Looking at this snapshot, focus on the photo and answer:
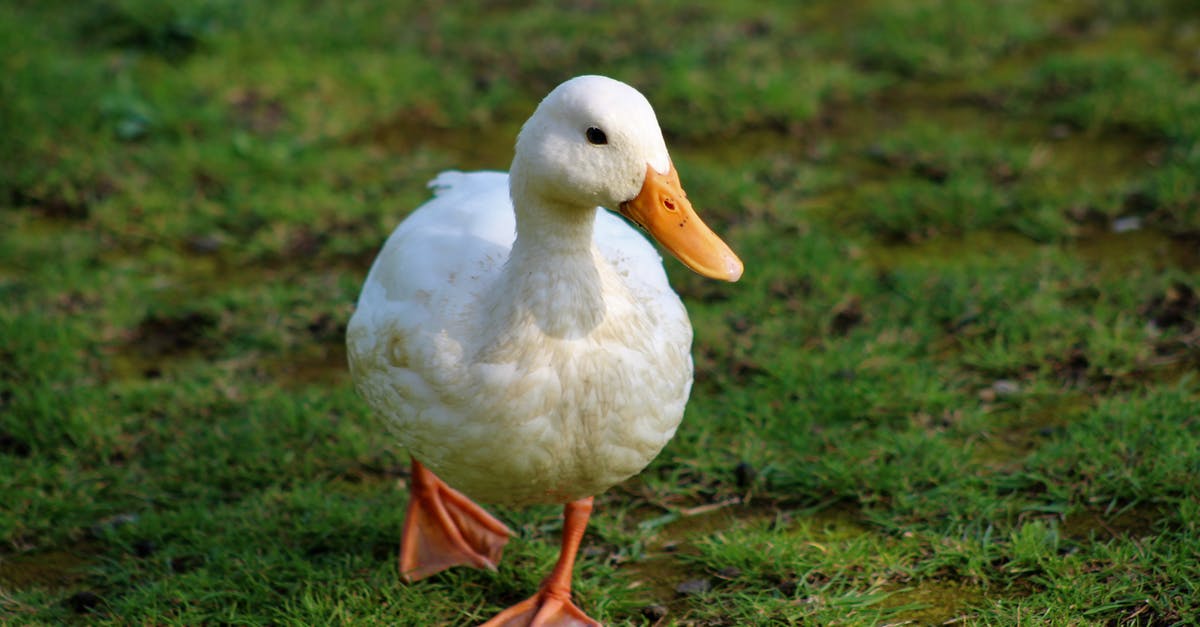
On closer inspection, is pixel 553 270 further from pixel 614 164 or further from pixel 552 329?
pixel 614 164

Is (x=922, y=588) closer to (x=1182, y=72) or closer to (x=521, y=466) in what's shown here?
(x=521, y=466)

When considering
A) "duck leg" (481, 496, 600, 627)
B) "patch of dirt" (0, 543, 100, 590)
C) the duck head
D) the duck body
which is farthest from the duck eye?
"patch of dirt" (0, 543, 100, 590)

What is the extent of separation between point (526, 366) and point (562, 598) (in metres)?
0.76

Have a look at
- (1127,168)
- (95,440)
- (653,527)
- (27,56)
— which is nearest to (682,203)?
(653,527)

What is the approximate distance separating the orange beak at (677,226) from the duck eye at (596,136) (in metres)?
0.11

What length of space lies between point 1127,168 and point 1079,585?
261 centimetres

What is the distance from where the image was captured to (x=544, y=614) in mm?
3061

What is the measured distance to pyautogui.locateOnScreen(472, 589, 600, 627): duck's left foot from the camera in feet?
10.1

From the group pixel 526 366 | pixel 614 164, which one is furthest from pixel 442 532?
pixel 614 164

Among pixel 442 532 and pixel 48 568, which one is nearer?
pixel 442 532

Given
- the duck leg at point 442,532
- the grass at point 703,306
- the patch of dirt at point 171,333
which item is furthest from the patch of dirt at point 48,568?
the patch of dirt at point 171,333

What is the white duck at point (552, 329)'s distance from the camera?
8.42 feet

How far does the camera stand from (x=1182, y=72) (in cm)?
559

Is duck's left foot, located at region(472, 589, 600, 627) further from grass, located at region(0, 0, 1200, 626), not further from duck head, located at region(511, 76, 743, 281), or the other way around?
duck head, located at region(511, 76, 743, 281)
